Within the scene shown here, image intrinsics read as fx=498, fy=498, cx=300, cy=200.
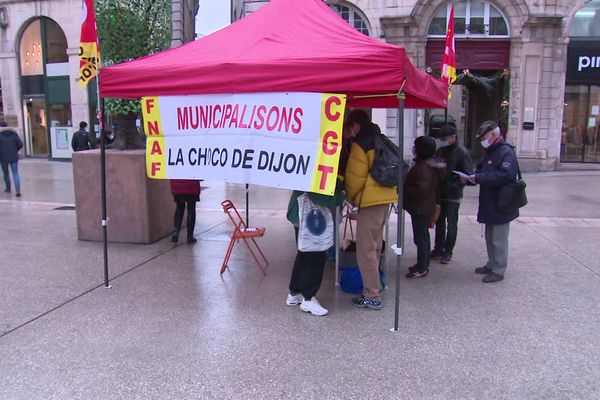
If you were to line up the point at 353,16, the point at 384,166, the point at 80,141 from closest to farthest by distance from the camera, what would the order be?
the point at 384,166 → the point at 80,141 → the point at 353,16

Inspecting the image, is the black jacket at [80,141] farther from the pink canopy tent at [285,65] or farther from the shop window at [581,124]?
the shop window at [581,124]

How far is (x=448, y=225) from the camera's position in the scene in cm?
611

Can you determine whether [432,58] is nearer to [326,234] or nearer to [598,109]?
[598,109]

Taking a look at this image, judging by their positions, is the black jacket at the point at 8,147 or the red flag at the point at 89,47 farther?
the black jacket at the point at 8,147

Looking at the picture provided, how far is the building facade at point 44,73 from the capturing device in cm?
1967

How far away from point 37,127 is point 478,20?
17690mm

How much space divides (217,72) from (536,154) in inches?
570

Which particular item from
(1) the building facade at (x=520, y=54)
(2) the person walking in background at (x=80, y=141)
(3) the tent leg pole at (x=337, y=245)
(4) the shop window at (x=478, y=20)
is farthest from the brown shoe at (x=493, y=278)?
(4) the shop window at (x=478, y=20)

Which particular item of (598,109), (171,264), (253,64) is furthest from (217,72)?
(598,109)

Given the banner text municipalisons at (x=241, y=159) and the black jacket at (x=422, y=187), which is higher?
the banner text municipalisons at (x=241, y=159)

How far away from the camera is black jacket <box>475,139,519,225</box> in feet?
16.9

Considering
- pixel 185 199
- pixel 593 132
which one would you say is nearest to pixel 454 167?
pixel 185 199

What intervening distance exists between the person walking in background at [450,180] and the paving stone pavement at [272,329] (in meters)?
0.47

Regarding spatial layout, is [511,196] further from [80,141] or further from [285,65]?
[80,141]
